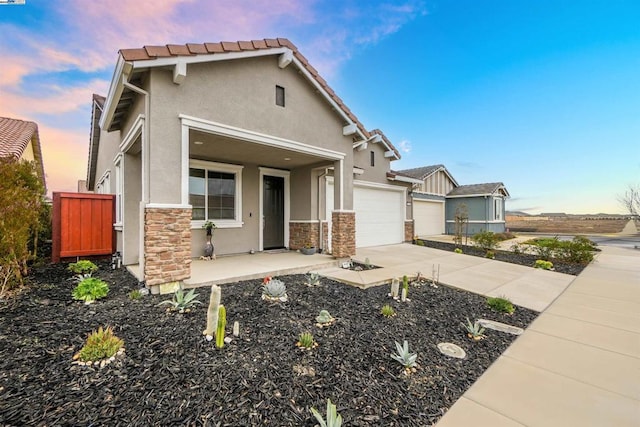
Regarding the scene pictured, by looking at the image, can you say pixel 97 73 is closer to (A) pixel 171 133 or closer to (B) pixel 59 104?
(B) pixel 59 104

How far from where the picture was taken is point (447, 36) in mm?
9719

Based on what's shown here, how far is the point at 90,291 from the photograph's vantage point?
13.1 ft

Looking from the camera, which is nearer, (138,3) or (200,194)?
(138,3)

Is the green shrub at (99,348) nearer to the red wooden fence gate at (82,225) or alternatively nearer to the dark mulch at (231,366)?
the dark mulch at (231,366)

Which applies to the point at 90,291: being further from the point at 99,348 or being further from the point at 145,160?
the point at 145,160

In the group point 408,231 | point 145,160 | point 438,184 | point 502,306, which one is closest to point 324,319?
point 502,306

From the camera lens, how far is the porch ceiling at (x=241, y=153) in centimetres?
606

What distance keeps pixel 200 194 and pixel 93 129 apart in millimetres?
6775

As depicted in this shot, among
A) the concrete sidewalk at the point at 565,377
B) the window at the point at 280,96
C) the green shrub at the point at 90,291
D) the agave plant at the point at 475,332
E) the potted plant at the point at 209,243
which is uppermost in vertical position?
the window at the point at 280,96

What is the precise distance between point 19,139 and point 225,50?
1036cm

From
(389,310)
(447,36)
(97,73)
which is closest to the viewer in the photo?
(389,310)

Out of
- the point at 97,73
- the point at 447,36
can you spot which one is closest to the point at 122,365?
the point at 97,73

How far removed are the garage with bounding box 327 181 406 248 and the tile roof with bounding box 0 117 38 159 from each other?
1085cm

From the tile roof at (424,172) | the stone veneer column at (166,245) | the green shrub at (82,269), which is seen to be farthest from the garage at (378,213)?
the green shrub at (82,269)
